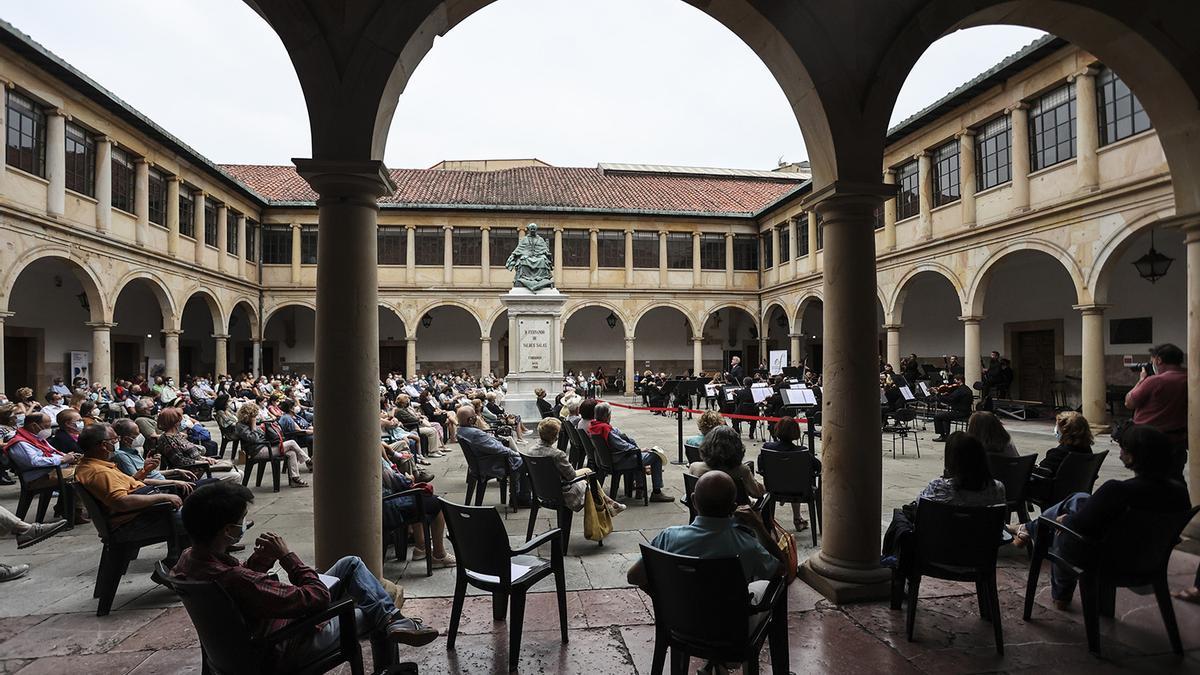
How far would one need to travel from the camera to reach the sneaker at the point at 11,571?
4.34m

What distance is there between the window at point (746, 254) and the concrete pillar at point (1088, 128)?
15.4 m

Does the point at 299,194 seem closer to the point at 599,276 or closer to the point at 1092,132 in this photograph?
the point at 599,276

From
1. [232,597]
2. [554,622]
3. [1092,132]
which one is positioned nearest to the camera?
[232,597]

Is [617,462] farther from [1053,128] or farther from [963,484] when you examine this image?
[1053,128]

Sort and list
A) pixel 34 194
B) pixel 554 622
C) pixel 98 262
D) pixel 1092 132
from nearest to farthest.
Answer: pixel 554 622 < pixel 1092 132 < pixel 34 194 < pixel 98 262

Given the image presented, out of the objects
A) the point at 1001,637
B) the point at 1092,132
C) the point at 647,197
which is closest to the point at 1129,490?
the point at 1001,637

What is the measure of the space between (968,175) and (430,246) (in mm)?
18707

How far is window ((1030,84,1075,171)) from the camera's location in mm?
12664

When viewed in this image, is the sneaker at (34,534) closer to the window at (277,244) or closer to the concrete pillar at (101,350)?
the concrete pillar at (101,350)

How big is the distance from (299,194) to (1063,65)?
24.9 metres

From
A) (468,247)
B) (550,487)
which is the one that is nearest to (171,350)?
(468,247)

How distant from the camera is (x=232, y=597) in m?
2.33

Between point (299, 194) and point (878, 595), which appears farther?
point (299, 194)

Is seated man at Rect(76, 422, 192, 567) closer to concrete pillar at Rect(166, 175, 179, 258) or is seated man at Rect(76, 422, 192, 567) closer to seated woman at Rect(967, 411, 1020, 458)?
seated woman at Rect(967, 411, 1020, 458)
